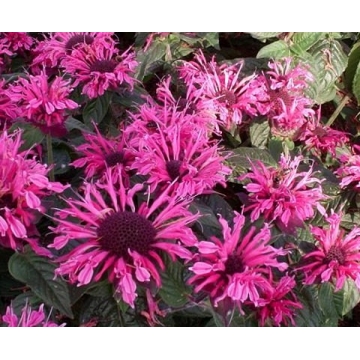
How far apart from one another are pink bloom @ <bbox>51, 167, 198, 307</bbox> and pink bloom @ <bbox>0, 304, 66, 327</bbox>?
76 millimetres

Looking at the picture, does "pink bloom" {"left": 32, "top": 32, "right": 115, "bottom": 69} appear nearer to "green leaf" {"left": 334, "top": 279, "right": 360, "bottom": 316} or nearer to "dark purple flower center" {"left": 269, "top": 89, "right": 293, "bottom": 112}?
"dark purple flower center" {"left": 269, "top": 89, "right": 293, "bottom": 112}

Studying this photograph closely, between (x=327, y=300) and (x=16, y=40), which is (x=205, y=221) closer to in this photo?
(x=327, y=300)

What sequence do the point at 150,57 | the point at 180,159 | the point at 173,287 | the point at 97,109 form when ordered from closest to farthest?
the point at 173,287 < the point at 180,159 < the point at 97,109 < the point at 150,57

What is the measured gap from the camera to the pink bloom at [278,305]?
781mm

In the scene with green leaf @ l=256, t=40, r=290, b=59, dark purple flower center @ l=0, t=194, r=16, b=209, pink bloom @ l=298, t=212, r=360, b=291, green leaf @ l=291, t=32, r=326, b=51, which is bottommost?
pink bloom @ l=298, t=212, r=360, b=291

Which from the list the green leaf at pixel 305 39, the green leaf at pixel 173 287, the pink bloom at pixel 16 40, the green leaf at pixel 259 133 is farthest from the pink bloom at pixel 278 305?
the pink bloom at pixel 16 40

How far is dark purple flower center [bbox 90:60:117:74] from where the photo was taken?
930 mm

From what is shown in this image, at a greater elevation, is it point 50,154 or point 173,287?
point 50,154

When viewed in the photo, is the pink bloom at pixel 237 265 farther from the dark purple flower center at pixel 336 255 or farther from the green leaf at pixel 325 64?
the green leaf at pixel 325 64

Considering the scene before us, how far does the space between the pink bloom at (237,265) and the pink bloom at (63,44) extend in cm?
40

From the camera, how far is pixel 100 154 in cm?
83

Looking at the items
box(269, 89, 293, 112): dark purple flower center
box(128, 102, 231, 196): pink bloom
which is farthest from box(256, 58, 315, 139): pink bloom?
box(128, 102, 231, 196): pink bloom

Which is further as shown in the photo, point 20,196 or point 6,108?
point 6,108

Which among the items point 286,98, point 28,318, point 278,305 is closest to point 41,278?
point 28,318
